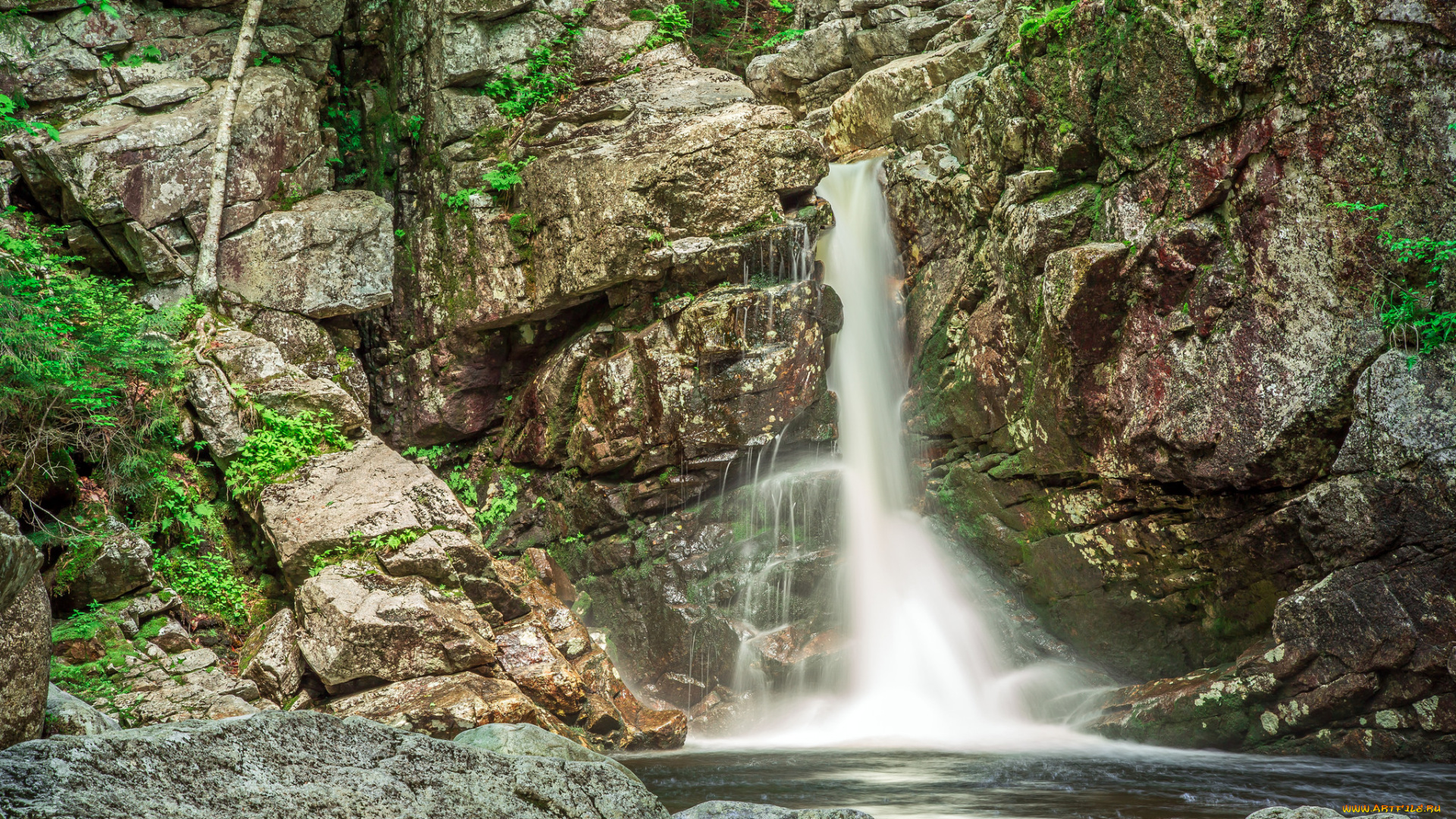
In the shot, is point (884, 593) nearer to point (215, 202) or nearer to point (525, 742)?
point (525, 742)

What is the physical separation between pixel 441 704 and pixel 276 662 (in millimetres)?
1915

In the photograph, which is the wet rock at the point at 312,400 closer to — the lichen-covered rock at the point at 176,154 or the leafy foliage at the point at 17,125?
the lichen-covered rock at the point at 176,154

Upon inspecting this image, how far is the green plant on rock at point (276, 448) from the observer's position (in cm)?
1134

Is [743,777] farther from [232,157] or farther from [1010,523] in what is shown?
[232,157]

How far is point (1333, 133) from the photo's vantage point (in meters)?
8.62

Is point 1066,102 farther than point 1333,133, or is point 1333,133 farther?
point 1066,102

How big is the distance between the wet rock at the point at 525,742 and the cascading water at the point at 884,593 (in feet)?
18.2

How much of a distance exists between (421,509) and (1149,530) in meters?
8.53

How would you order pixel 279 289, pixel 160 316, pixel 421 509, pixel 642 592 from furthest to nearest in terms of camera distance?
pixel 279 289 → pixel 642 592 → pixel 160 316 → pixel 421 509

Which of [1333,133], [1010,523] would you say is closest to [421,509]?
[1010,523]

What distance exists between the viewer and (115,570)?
9.59m

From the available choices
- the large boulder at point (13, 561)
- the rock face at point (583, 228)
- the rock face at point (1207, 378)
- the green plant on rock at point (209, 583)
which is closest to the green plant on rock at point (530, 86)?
the rock face at point (583, 228)

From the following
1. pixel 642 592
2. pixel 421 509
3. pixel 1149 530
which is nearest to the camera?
pixel 1149 530

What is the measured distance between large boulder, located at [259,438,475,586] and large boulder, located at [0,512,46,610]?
18.2ft
